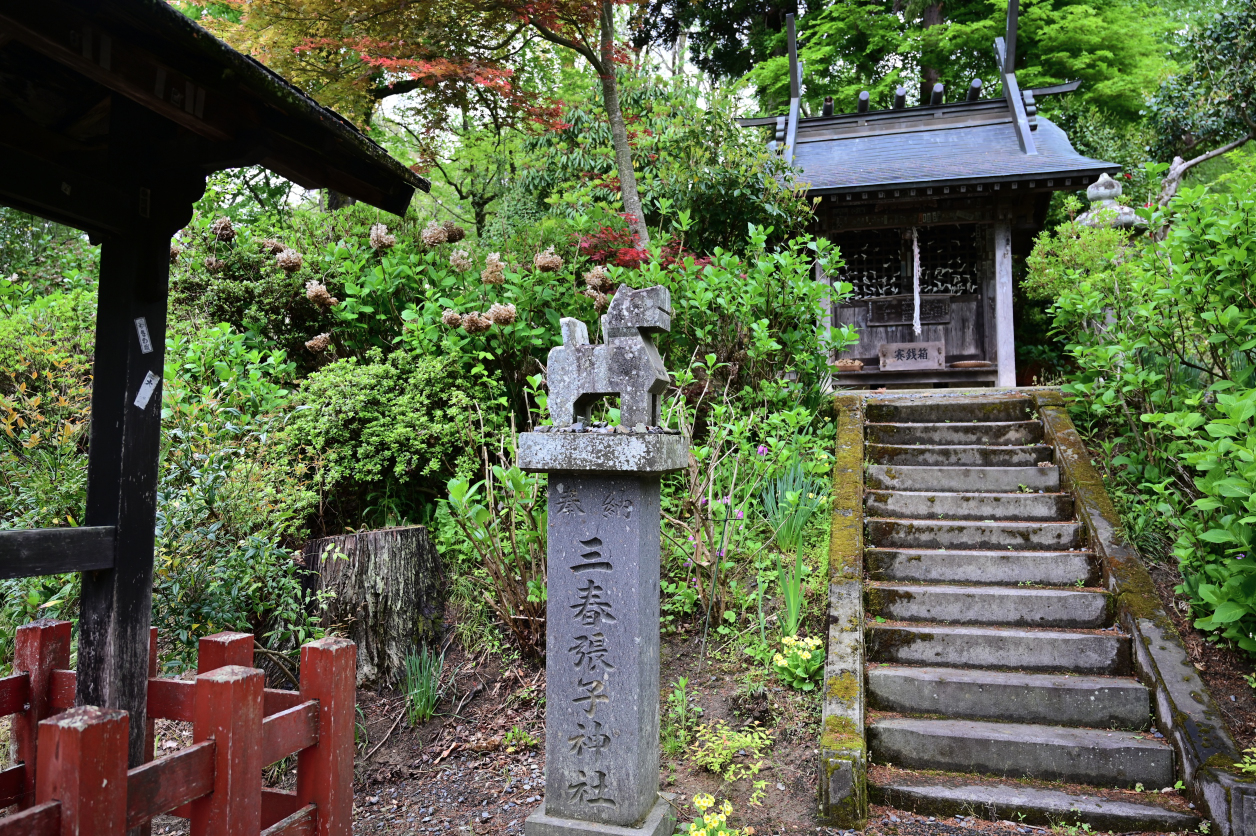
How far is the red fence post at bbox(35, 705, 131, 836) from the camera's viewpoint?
1.41 meters

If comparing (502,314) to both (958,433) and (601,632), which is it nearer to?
(601,632)

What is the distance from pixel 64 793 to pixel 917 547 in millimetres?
4596

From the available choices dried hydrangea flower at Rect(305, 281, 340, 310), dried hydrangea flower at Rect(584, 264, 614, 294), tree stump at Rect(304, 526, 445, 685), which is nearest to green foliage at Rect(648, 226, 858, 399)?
dried hydrangea flower at Rect(584, 264, 614, 294)

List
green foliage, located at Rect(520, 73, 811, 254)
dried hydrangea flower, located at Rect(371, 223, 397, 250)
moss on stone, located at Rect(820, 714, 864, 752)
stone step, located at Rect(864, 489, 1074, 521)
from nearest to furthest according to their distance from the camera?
moss on stone, located at Rect(820, 714, 864, 752) → stone step, located at Rect(864, 489, 1074, 521) → dried hydrangea flower, located at Rect(371, 223, 397, 250) → green foliage, located at Rect(520, 73, 811, 254)

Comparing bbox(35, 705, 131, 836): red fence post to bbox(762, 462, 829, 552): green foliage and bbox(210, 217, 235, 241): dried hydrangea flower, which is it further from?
bbox(210, 217, 235, 241): dried hydrangea flower

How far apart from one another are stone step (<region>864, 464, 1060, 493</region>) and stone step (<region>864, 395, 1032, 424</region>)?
87 cm

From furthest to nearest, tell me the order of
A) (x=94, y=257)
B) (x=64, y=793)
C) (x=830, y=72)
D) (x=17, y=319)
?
(x=830, y=72), (x=94, y=257), (x=17, y=319), (x=64, y=793)

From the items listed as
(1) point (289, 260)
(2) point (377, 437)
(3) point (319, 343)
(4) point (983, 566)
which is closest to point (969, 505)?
(4) point (983, 566)

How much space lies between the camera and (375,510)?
516cm

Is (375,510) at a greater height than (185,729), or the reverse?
(375,510)

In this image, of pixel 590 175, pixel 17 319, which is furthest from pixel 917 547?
pixel 590 175

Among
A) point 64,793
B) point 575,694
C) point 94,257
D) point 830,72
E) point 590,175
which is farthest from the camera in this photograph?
point 830,72

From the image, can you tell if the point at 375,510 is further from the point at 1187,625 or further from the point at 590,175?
the point at 590,175

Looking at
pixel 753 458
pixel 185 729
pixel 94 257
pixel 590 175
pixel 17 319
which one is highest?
pixel 590 175
